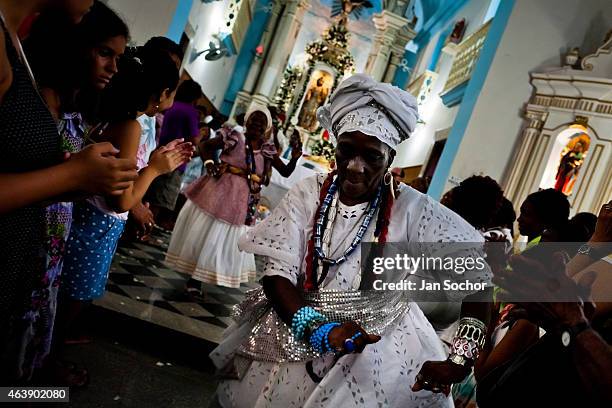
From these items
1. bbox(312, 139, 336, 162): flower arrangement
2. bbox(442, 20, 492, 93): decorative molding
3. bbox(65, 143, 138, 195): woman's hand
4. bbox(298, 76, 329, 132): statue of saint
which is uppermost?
bbox(442, 20, 492, 93): decorative molding

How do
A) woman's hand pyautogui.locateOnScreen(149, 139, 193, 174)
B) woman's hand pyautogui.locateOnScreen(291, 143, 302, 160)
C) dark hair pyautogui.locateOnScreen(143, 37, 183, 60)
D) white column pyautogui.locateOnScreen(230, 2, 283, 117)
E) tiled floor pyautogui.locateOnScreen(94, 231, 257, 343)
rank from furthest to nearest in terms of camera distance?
white column pyautogui.locateOnScreen(230, 2, 283, 117), woman's hand pyautogui.locateOnScreen(291, 143, 302, 160), tiled floor pyautogui.locateOnScreen(94, 231, 257, 343), dark hair pyautogui.locateOnScreen(143, 37, 183, 60), woman's hand pyautogui.locateOnScreen(149, 139, 193, 174)

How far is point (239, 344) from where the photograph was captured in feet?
5.69

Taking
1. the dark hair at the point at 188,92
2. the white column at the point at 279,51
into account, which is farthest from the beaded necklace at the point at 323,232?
the white column at the point at 279,51

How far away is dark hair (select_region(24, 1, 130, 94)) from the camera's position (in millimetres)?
1486

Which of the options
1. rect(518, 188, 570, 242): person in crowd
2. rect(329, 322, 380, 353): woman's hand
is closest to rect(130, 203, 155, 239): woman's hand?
rect(329, 322, 380, 353): woman's hand

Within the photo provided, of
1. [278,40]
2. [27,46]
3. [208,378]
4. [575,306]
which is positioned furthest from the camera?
[278,40]

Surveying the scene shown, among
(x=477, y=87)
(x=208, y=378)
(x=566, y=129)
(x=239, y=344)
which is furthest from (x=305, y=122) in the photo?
(x=239, y=344)

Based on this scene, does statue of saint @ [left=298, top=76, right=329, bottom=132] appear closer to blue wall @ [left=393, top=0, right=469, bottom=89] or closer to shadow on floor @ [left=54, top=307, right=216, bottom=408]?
blue wall @ [left=393, top=0, right=469, bottom=89]

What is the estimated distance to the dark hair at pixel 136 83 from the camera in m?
2.03

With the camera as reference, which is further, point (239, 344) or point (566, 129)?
point (566, 129)

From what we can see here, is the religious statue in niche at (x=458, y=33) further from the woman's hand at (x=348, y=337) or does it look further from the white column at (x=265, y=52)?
the woman's hand at (x=348, y=337)

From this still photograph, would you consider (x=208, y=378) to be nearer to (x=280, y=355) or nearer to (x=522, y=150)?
(x=280, y=355)

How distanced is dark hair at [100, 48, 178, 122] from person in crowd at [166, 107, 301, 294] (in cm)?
219

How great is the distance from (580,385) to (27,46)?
1.69 meters
